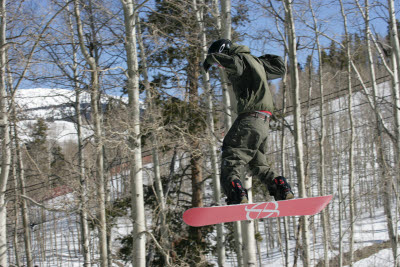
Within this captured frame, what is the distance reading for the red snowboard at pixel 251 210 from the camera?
12.4 ft

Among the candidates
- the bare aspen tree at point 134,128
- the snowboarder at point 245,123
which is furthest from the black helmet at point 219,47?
the bare aspen tree at point 134,128

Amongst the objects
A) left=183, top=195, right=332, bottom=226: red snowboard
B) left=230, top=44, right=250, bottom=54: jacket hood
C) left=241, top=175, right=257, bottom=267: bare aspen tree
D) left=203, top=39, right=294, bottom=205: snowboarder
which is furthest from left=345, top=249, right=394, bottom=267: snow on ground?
left=230, top=44, right=250, bottom=54: jacket hood

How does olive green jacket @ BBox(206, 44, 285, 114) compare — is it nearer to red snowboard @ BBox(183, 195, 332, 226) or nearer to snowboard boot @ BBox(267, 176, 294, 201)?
snowboard boot @ BBox(267, 176, 294, 201)

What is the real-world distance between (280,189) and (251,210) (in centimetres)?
39

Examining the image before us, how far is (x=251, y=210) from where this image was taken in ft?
13.0

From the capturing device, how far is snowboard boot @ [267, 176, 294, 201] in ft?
12.9

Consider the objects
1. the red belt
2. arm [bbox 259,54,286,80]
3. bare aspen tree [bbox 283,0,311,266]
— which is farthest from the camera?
bare aspen tree [bbox 283,0,311,266]

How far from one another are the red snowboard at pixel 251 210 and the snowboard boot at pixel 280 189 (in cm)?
7

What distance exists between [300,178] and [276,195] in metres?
3.07

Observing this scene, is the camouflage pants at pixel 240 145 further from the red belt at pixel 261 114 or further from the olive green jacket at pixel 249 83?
the olive green jacket at pixel 249 83

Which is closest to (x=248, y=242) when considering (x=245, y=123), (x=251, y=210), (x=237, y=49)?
(x=251, y=210)

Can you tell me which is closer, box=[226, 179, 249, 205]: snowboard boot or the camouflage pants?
box=[226, 179, 249, 205]: snowboard boot

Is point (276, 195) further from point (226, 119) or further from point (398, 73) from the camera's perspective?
point (398, 73)

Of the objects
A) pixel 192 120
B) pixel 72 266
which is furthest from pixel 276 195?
pixel 72 266
